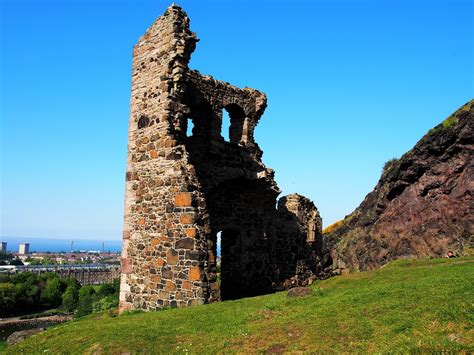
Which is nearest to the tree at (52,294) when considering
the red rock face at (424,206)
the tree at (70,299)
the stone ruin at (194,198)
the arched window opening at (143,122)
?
the tree at (70,299)

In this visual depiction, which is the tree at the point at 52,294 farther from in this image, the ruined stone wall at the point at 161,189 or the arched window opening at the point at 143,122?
the arched window opening at the point at 143,122

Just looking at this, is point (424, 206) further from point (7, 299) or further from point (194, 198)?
point (7, 299)

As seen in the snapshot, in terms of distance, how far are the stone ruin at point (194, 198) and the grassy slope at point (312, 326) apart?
1902mm

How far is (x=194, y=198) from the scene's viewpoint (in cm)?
1220

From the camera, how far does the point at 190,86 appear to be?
569 inches

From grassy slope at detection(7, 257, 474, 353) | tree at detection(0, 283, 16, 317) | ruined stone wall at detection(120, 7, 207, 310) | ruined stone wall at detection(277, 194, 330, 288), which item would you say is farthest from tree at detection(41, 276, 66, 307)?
grassy slope at detection(7, 257, 474, 353)

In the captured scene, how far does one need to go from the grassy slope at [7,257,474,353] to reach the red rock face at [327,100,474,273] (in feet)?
39.7

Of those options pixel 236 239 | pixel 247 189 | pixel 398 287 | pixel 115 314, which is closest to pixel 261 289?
pixel 236 239

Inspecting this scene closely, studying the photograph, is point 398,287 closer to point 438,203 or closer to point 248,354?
point 248,354

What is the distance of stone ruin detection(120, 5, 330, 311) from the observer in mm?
12242

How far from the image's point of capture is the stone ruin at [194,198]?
1224 centimetres

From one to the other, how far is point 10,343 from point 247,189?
882 centimetres

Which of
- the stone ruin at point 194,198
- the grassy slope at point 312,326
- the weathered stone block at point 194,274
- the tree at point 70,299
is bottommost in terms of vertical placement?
the tree at point 70,299

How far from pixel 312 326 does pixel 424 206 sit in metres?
18.8
